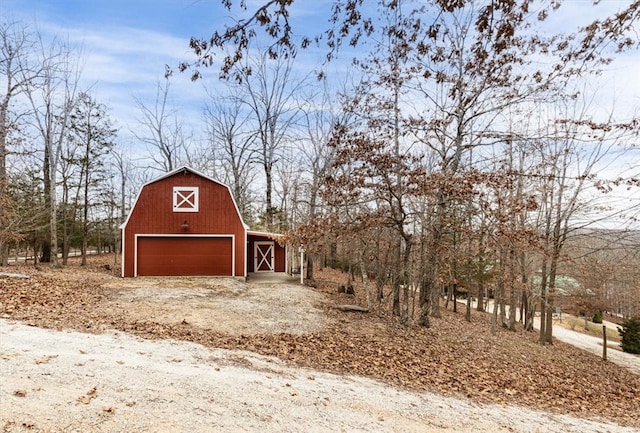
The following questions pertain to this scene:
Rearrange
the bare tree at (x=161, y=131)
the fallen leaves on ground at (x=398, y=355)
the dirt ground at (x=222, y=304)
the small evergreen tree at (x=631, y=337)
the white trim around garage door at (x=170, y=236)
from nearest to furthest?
the fallen leaves on ground at (x=398, y=355) → the dirt ground at (x=222, y=304) → the white trim around garage door at (x=170, y=236) → the small evergreen tree at (x=631, y=337) → the bare tree at (x=161, y=131)

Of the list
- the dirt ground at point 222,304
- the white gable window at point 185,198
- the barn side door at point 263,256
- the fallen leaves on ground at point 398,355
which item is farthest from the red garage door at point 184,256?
the fallen leaves on ground at point 398,355

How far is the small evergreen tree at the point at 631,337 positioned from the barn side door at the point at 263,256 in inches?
720

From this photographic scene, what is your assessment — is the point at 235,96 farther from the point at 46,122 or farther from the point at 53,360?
the point at 53,360

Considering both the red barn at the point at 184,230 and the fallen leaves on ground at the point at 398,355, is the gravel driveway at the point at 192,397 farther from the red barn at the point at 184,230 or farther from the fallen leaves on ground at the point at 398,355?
the red barn at the point at 184,230

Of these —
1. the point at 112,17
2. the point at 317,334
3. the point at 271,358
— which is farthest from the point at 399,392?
the point at 112,17

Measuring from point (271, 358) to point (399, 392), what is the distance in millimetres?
2293

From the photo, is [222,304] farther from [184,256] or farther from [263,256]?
[263,256]

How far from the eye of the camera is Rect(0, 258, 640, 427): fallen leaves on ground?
6.93m

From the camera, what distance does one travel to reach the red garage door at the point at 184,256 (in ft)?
52.4

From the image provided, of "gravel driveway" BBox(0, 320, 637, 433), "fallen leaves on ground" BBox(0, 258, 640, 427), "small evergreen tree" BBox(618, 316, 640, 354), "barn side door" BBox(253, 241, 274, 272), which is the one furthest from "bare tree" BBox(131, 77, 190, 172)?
"small evergreen tree" BBox(618, 316, 640, 354)

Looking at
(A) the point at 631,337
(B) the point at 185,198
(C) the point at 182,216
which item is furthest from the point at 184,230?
(A) the point at 631,337

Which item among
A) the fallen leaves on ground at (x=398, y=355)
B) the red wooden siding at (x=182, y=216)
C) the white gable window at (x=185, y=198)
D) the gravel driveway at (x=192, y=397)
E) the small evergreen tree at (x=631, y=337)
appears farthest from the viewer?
the small evergreen tree at (x=631, y=337)

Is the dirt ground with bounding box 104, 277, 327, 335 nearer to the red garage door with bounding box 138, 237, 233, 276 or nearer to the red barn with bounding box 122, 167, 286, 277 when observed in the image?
the red garage door with bounding box 138, 237, 233, 276

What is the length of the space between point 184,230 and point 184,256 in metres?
1.14
